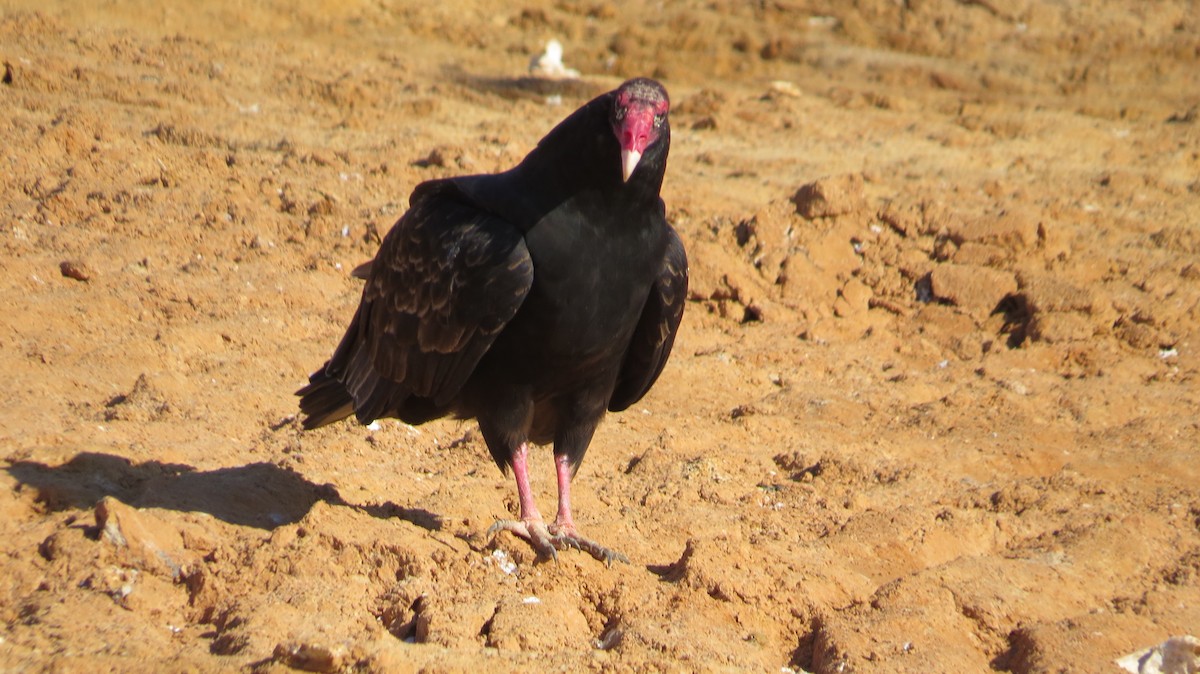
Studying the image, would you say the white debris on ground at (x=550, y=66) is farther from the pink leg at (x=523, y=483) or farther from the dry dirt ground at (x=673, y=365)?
the pink leg at (x=523, y=483)

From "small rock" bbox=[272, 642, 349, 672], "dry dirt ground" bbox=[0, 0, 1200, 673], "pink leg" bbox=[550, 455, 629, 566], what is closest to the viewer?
"small rock" bbox=[272, 642, 349, 672]

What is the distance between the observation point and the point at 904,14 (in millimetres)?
13477

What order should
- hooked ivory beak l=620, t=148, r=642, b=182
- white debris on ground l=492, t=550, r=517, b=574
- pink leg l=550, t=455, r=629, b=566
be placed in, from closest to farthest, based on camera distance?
hooked ivory beak l=620, t=148, r=642, b=182, white debris on ground l=492, t=550, r=517, b=574, pink leg l=550, t=455, r=629, b=566

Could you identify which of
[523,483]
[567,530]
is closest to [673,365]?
[523,483]

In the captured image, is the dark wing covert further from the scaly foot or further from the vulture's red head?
the scaly foot

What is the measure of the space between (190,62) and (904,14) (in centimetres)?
643

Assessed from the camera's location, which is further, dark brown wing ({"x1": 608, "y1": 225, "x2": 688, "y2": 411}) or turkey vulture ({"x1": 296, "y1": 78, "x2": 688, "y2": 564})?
dark brown wing ({"x1": 608, "y1": 225, "x2": 688, "y2": 411})

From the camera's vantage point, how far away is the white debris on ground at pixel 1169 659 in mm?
3840

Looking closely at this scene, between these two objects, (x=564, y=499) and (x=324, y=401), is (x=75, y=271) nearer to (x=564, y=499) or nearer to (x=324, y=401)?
(x=324, y=401)

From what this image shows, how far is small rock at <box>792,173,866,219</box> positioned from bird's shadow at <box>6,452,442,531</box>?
3718mm

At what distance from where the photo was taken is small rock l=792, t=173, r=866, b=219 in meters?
7.97

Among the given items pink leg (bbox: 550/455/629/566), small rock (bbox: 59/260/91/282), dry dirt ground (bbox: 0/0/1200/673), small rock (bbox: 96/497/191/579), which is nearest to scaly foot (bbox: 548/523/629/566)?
pink leg (bbox: 550/455/629/566)

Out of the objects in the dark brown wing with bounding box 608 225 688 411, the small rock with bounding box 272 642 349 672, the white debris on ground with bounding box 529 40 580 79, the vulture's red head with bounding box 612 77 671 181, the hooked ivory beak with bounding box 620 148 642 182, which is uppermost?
the vulture's red head with bounding box 612 77 671 181

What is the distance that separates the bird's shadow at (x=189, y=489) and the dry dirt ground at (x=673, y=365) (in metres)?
0.02
